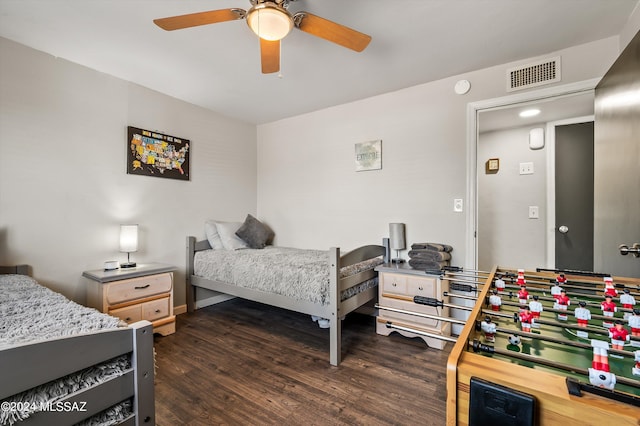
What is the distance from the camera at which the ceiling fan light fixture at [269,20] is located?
1.45 metres

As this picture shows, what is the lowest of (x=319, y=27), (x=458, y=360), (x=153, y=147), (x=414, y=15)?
(x=458, y=360)

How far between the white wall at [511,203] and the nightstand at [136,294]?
3634mm

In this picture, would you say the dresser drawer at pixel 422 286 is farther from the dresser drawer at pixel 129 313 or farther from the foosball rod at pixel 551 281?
the dresser drawer at pixel 129 313

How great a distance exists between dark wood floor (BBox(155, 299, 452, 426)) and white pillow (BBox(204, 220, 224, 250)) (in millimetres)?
923

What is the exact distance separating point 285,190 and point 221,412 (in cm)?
271

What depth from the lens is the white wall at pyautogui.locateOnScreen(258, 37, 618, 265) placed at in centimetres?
259

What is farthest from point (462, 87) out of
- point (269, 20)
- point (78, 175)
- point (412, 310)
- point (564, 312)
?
point (78, 175)

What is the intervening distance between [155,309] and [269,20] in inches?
101

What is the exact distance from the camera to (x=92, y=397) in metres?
0.91

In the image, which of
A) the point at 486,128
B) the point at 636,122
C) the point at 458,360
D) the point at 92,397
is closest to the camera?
the point at 458,360

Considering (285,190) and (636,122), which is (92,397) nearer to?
(636,122)

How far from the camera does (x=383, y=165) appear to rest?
303 cm

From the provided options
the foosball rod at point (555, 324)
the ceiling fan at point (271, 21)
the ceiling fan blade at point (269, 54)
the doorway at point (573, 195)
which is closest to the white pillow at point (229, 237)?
the ceiling fan blade at point (269, 54)

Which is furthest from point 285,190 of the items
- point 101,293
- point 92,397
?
point 92,397
